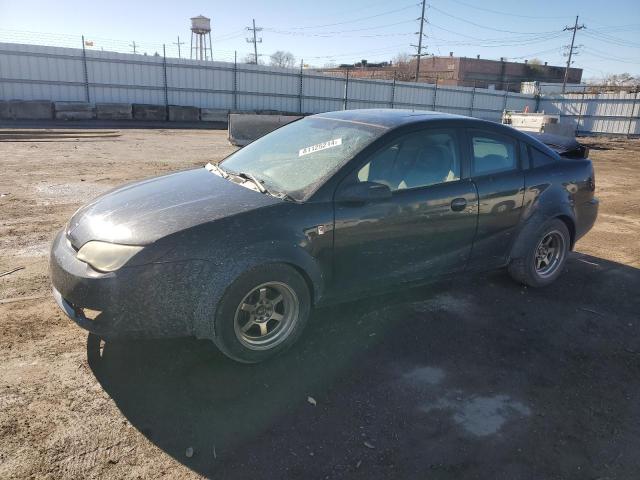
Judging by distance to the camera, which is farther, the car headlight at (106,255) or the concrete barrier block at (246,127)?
the concrete barrier block at (246,127)

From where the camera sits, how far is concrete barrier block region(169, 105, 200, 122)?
1033 inches

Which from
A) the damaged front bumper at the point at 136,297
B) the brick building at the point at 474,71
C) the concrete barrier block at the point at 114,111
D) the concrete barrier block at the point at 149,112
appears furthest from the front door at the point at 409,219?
the brick building at the point at 474,71

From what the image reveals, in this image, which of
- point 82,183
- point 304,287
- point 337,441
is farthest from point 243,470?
point 82,183

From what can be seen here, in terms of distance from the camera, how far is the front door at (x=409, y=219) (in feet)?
11.3

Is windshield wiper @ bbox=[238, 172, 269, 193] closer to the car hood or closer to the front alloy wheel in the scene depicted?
the car hood

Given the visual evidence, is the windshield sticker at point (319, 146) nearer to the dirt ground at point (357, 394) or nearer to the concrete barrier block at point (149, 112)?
the dirt ground at point (357, 394)

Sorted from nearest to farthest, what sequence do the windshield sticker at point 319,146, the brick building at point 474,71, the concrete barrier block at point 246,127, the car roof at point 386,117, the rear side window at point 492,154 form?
1. the windshield sticker at point 319,146
2. the car roof at point 386,117
3. the rear side window at point 492,154
4. the concrete barrier block at point 246,127
5. the brick building at point 474,71

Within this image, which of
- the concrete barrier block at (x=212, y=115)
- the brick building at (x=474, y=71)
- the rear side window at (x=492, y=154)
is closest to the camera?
the rear side window at (x=492, y=154)

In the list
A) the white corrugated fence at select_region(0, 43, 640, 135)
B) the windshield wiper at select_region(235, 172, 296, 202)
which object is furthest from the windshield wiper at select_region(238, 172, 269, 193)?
the white corrugated fence at select_region(0, 43, 640, 135)

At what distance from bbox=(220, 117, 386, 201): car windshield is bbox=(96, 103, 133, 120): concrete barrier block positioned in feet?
74.9

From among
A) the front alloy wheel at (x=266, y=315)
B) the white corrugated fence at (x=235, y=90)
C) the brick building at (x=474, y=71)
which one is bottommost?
the front alloy wheel at (x=266, y=315)

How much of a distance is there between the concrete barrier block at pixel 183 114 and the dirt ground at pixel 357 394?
23.2 metres

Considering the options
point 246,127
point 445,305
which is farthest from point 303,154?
point 246,127

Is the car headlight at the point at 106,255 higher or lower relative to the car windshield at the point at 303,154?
lower
